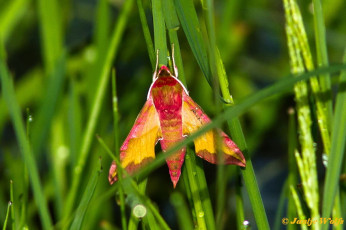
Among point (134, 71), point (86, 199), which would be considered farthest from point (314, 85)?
point (134, 71)

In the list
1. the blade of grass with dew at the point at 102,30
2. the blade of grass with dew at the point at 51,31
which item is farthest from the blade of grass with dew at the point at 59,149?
the blade of grass with dew at the point at 102,30

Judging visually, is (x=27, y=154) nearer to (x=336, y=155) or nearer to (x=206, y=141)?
(x=206, y=141)

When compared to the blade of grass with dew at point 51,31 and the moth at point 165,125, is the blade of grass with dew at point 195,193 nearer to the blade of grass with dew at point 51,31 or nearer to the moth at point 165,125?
the moth at point 165,125

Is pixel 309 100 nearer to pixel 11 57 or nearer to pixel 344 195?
pixel 344 195

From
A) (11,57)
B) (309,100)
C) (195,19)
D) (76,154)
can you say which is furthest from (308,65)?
(11,57)

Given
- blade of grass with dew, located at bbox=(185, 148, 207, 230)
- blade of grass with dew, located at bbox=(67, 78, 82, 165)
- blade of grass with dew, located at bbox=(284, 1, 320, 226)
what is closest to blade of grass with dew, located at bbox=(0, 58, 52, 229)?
blade of grass with dew, located at bbox=(185, 148, 207, 230)

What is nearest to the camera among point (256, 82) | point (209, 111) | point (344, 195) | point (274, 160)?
point (344, 195)

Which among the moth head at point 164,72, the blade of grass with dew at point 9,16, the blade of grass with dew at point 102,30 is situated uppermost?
the blade of grass with dew at point 9,16
